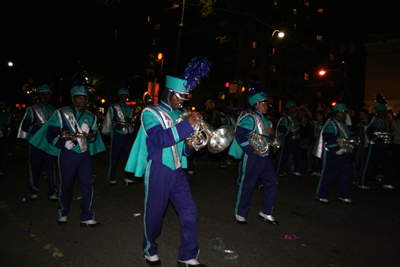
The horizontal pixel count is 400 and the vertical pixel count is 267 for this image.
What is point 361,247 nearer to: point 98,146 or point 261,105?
point 261,105

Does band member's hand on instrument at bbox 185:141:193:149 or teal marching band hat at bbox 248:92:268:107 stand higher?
teal marching band hat at bbox 248:92:268:107

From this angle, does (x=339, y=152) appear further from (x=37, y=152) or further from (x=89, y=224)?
(x=37, y=152)

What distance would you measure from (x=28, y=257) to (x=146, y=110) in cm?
230

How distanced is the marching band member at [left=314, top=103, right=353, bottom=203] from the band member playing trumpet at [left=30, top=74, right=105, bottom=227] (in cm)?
463

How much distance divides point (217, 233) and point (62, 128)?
9.42 feet

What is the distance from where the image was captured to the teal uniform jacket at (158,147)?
120 inches

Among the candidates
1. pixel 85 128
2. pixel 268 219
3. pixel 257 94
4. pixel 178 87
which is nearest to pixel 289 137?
pixel 257 94

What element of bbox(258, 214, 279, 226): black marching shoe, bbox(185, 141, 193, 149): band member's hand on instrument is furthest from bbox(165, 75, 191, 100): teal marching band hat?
bbox(258, 214, 279, 226): black marching shoe

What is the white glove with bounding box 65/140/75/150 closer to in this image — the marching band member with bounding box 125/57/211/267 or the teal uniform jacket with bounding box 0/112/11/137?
the marching band member with bounding box 125/57/211/267

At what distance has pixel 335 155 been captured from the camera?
21.0ft

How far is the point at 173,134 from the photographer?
303 cm

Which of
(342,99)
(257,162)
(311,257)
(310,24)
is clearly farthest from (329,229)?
(310,24)

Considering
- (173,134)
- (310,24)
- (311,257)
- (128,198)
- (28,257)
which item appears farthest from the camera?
(310,24)

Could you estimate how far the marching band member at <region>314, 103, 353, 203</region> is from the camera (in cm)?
632
